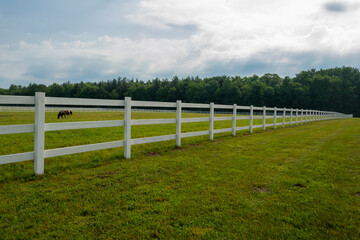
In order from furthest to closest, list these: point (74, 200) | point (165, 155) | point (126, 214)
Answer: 1. point (165, 155)
2. point (74, 200)
3. point (126, 214)

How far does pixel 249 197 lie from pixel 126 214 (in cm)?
177

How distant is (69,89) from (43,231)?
438ft

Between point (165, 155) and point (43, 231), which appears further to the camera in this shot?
point (165, 155)

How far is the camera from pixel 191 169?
523 centimetres

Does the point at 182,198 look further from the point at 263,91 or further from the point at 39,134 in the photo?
the point at 263,91

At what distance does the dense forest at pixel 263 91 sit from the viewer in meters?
86.2

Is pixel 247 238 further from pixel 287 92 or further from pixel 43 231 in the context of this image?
pixel 287 92

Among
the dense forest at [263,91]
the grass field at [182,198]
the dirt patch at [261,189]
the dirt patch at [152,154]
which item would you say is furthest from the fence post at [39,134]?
the dense forest at [263,91]

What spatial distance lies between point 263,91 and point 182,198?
93.4 metres

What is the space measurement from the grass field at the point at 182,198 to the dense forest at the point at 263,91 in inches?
3492

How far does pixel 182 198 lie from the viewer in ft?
11.7

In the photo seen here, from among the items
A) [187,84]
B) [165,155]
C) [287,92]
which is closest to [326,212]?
[165,155]

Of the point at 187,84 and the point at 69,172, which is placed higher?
the point at 187,84

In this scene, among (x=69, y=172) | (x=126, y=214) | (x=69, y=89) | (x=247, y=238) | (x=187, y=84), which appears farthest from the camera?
(x=69, y=89)
